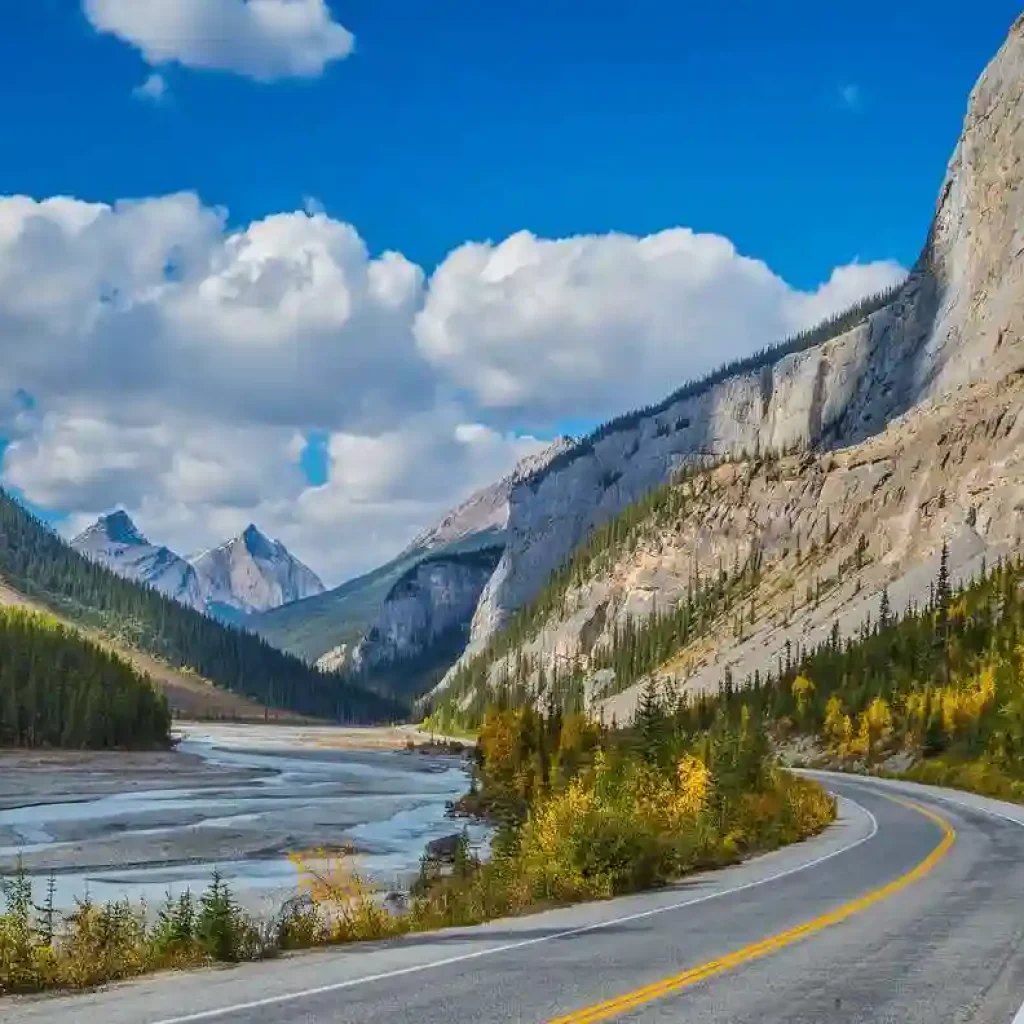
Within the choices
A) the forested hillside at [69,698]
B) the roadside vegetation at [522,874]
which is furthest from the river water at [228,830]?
the forested hillside at [69,698]

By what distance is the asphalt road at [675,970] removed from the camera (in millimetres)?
11148

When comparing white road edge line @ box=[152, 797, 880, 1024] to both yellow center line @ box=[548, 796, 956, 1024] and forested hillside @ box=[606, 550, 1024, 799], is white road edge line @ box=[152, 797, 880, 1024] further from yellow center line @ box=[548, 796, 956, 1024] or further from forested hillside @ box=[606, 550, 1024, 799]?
forested hillside @ box=[606, 550, 1024, 799]

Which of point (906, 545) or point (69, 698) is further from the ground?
point (906, 545)

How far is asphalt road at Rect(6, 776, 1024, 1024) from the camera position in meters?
11.1

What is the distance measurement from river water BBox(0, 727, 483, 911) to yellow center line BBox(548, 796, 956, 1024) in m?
10.7

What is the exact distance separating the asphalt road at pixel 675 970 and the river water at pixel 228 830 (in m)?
7.75

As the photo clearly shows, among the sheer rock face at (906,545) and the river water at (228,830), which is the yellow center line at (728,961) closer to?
the river water at (228,830)

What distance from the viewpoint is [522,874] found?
2153 cm

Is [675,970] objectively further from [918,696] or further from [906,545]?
[906,545]

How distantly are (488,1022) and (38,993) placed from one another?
5.16 metres

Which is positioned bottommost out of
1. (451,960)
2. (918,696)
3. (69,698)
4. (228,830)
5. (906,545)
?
(228,830)

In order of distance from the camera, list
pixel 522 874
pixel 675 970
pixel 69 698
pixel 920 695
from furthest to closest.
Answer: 1. pixel 69 698
2. pixel 920 695
3. pixel 522 874
4. pixel 675 970

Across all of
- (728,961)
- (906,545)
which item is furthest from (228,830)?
(906,545)

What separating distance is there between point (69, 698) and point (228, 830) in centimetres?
8179
